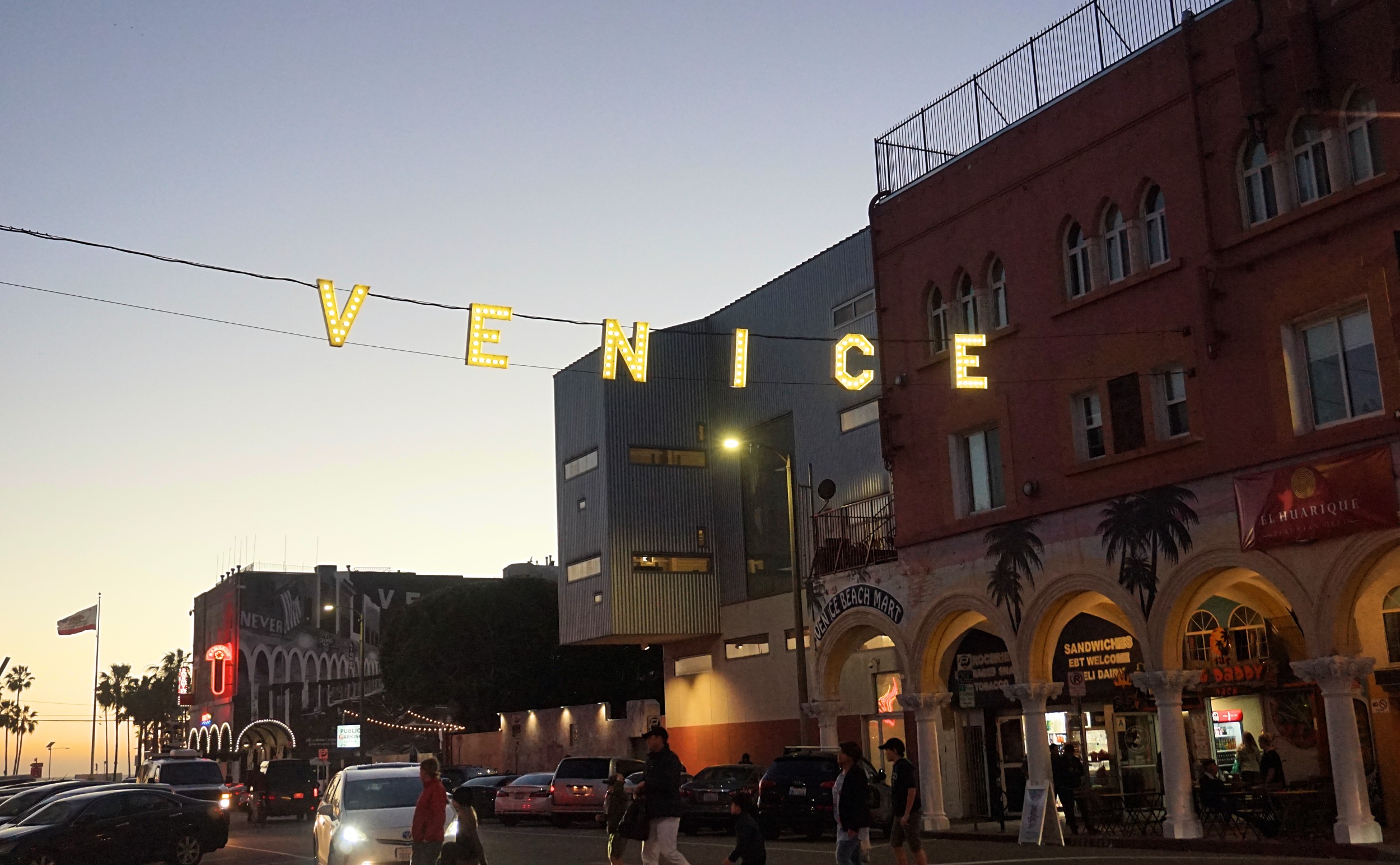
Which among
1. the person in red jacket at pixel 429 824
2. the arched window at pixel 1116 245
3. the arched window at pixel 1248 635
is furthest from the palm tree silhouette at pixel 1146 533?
the person in red jacket at pixel 429 824

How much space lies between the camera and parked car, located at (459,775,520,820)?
3916 cm

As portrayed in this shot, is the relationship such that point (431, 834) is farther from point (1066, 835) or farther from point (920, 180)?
point (920, 180)

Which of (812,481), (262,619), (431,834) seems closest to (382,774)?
(431,834)

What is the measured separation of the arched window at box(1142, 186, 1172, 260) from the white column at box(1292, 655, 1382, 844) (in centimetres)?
702

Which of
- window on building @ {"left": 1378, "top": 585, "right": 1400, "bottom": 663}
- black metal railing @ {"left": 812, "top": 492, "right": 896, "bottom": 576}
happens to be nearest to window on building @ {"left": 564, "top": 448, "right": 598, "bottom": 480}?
black metal railing @ {"left": 812, "top": 492, "right": 896, "bottom": 576}

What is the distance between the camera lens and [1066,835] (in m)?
24.6

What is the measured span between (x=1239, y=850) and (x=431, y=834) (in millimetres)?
12405

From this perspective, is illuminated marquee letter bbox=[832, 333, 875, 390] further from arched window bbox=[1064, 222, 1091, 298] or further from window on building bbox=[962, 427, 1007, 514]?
arched window bbox=[1064, 222, 1091, 298]

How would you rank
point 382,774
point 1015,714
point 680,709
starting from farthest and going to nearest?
point 680,709, point 1015,714, point 382,774

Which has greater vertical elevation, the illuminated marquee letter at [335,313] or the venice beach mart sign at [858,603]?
the illuminated marquee letter at [335,313]

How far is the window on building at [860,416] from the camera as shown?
123ft

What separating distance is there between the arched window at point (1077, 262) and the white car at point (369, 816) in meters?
13.9

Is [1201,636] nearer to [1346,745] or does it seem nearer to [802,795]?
[1346,745]

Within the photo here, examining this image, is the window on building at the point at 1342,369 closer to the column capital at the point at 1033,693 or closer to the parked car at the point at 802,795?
the column capital at the point at 1033,693
